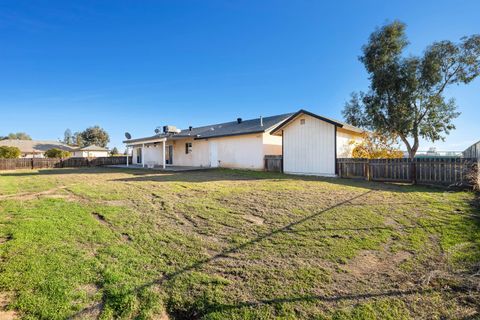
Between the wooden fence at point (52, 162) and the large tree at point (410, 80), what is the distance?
28.7 m

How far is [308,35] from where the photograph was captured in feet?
54.5

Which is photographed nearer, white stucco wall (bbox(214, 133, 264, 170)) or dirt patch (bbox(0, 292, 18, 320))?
dirt patch (bbox(0, 292, 18, 320))

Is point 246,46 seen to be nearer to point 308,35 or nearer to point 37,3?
point 308,35

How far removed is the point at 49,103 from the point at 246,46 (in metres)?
27.5

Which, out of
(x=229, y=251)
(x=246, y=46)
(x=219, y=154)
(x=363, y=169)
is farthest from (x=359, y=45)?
(x=229, y=251)

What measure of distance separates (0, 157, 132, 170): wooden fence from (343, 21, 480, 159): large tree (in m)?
28.7

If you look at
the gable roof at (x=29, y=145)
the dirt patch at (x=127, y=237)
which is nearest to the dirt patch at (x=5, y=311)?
the dirt patch at (x=127, y=237)

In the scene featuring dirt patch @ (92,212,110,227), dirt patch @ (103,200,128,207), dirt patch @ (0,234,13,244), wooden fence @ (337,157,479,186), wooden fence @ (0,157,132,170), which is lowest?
dirt patch @ (0,234,13,244)

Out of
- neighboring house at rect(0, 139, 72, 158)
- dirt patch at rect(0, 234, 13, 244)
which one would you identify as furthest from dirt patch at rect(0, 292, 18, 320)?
neighboring house at rect(0, 139, 72, 158)

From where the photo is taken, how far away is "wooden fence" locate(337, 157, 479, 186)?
351 inches

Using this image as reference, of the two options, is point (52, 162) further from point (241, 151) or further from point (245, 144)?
point (245, 144)

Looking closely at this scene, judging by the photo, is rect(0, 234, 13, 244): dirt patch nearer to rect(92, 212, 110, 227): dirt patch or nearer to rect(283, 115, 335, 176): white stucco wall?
rect(92, 212, 110, 227): dirt patch

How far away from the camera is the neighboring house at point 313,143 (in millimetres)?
12727

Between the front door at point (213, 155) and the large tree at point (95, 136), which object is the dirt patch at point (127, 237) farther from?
the large tree at point (95, 136)
